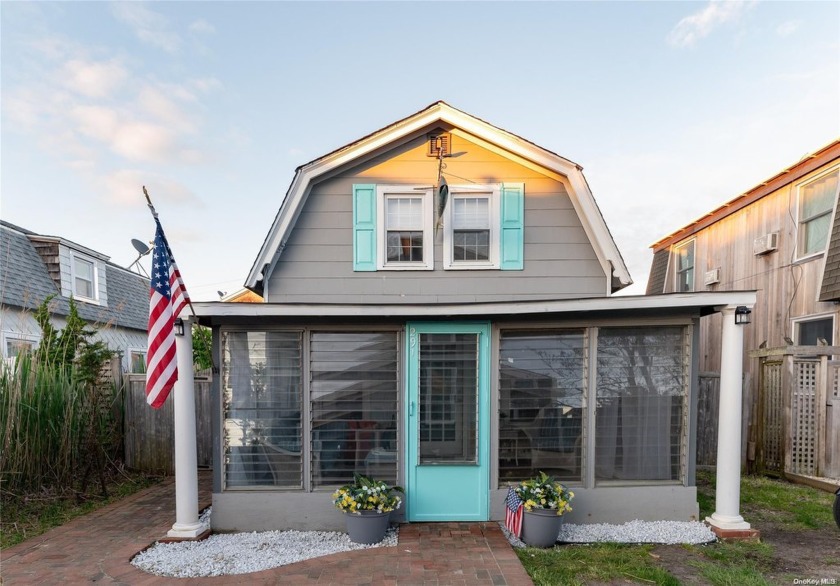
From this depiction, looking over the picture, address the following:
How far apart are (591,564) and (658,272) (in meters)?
10.8

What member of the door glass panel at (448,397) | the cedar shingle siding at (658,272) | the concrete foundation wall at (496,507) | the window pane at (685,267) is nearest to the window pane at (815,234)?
the window pane at (685,267)

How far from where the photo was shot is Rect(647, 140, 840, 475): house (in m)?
5.78

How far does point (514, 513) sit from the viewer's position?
4059 millimetres

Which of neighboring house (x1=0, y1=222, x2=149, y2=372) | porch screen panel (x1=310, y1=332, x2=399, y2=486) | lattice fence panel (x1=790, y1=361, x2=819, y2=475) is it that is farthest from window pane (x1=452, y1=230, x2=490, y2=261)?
neighboring house (x1=0, y1=222, x2=149, y2=372)

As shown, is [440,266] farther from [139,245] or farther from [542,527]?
[139,245]

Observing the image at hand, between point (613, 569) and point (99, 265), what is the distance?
13.8 metres

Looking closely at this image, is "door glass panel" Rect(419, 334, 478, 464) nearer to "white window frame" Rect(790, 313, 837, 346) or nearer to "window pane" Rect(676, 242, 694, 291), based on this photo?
"white window frame" Rect(790, 313, 837, 346)

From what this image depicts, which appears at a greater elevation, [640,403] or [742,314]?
[742,314]

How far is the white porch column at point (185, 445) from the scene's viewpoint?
4.13 m

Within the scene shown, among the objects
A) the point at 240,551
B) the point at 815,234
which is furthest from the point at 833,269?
the point at 240,551

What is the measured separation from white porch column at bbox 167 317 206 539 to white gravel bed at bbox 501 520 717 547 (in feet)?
10.7

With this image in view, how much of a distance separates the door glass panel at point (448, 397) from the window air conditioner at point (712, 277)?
7.81 meters

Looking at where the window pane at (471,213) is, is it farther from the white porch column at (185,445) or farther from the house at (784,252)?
the house at (784,252)

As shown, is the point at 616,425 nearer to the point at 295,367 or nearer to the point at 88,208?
the point at 295,367
